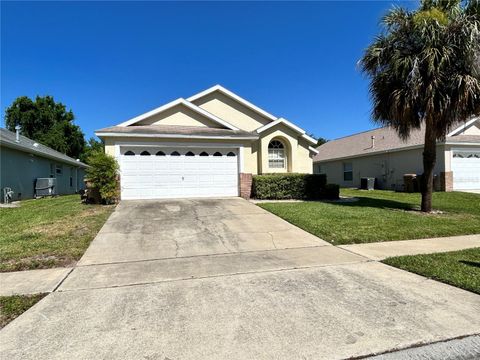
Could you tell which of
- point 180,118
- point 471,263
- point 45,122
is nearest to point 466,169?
point 180,118

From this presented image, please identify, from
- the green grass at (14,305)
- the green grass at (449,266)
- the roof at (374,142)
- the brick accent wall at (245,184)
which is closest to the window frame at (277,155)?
the brick accent wall at (245,184)

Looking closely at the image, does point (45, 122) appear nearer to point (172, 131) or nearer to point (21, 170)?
point (21, 170)

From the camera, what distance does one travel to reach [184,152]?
15.5m

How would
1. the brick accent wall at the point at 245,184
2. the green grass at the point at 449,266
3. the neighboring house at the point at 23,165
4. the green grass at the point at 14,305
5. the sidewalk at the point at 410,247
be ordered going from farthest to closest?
the neighboring house at the point at 23,165, the brick accent wall at the point at 245,184, the sidewalk at the point at 410,247, the green grass at the point at 449,266, the green grass at the point at 14,305

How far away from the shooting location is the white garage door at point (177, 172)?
14867 mm

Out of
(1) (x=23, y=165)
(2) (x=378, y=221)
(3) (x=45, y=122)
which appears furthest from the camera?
(3) (x=45, y=122)

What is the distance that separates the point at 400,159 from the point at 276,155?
9853 millimetres

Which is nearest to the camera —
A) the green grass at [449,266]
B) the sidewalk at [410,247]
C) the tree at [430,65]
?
the green grass at [449,266]

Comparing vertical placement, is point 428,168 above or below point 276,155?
below

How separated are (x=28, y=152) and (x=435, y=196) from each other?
23.2 m

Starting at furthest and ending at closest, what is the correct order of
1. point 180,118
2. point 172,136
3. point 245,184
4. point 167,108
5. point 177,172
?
point 180,118 < point 167,108 < point 245,184 < point 177,172 < point 172,136

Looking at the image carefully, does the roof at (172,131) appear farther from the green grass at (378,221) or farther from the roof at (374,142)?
the roof at (374,142)

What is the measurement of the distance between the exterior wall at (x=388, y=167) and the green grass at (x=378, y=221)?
7.91m

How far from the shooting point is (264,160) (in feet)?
61.4
